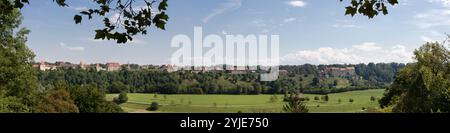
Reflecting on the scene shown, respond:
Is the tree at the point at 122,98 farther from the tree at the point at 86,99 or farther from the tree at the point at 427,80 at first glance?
the tree at the point at 427,80

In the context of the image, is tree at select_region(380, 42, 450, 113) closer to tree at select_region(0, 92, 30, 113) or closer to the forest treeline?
tree at select_region(0, 92, 30, 113)

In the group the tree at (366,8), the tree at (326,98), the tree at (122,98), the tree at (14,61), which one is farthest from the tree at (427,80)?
the tree at (122,98)

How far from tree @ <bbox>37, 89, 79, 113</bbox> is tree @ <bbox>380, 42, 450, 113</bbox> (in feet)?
120

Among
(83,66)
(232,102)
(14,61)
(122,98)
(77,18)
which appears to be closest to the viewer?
(77,18)

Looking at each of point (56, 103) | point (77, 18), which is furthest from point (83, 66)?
point (77, 18)

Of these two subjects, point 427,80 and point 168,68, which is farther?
point 168,68

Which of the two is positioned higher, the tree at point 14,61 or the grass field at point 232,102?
the tree at point 14,61

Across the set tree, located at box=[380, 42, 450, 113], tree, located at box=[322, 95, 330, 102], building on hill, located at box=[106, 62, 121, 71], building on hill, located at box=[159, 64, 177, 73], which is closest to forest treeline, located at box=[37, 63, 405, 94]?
building on hill, located at box=[106, 62, 121, 71]

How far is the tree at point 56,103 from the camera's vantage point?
188 ft

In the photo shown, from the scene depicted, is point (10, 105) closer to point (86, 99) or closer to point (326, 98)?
point (86, 99)

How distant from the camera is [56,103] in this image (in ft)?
195

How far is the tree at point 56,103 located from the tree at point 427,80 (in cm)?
3669

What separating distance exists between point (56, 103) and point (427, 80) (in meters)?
40.0

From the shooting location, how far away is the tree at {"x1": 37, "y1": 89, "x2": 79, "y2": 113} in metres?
57.3
